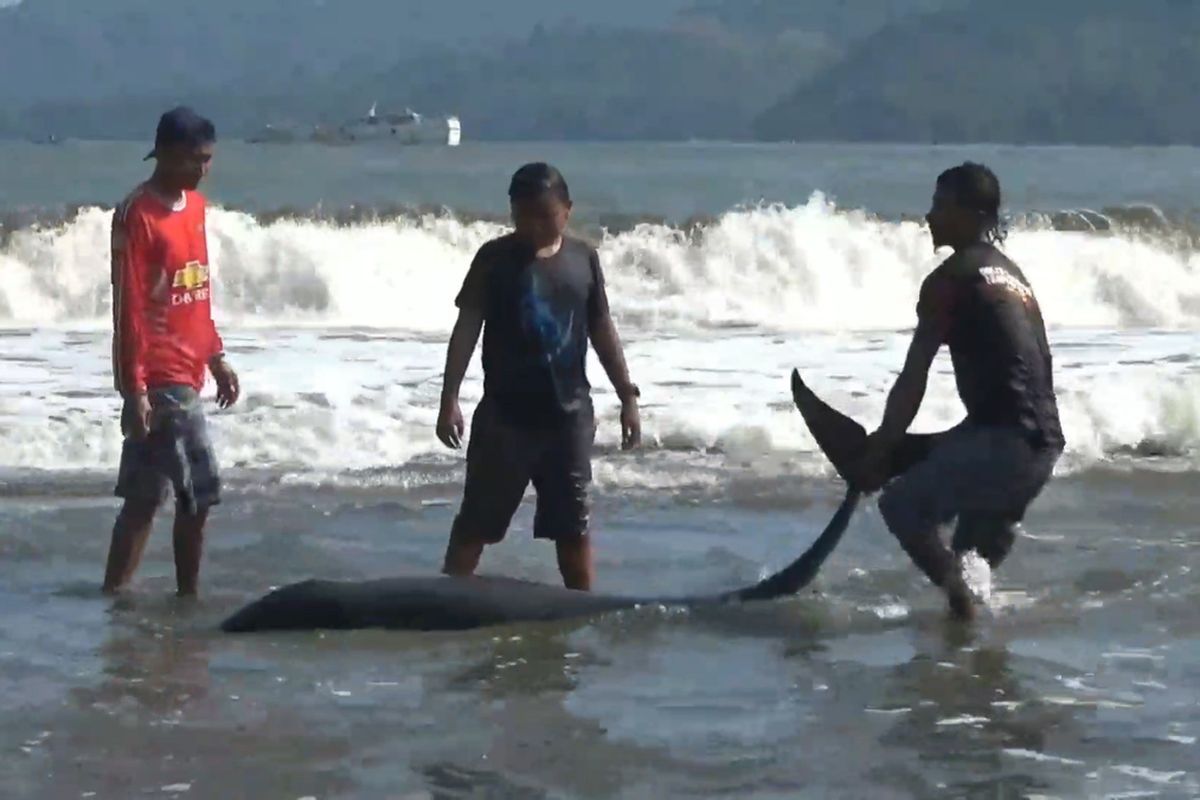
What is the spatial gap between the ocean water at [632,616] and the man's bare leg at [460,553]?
34 centimetres

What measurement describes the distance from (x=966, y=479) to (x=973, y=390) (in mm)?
290

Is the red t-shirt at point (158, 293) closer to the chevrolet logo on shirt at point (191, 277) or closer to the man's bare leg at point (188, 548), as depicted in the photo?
the chevrolet logo on shirt at point (191, 277)

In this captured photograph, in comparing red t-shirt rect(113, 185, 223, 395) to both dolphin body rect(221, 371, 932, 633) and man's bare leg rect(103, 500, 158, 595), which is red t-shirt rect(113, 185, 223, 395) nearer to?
man's bare leg rect(103, 500, 158, 595)

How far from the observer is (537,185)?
21.4 ft

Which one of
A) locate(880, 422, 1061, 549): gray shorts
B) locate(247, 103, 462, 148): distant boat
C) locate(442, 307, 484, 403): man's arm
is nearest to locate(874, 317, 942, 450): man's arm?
locate(880, 422, 1061, 549): gray shorts

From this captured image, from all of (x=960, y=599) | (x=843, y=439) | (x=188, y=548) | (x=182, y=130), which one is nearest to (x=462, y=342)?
(x=182, y=130)

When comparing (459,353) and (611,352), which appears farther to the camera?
(611,352)

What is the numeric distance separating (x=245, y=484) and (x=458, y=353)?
410cm

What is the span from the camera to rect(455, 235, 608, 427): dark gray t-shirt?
6.64 m

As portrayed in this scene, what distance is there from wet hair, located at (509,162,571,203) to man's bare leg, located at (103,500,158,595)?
1.74 metres

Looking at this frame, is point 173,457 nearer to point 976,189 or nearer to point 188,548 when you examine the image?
point 188,548

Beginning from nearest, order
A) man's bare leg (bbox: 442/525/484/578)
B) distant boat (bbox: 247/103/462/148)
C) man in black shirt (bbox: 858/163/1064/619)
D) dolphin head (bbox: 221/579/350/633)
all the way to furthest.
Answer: man in black shirt (bbox: 858/163/1064/619) → dolphin head (bbox: 221/579/350/633) → man's bare leg (bbox: 442/525/484/578) → distant boat (bbox: 247/103/462/148)

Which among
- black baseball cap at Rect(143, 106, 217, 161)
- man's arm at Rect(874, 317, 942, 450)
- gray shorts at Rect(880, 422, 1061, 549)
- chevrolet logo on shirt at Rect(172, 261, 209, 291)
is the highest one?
black baseball cap at Rect(143, 106, 217, 161)

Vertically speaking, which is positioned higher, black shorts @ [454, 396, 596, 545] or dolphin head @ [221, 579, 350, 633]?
black shorts @ [454, 396, 596, 545]
